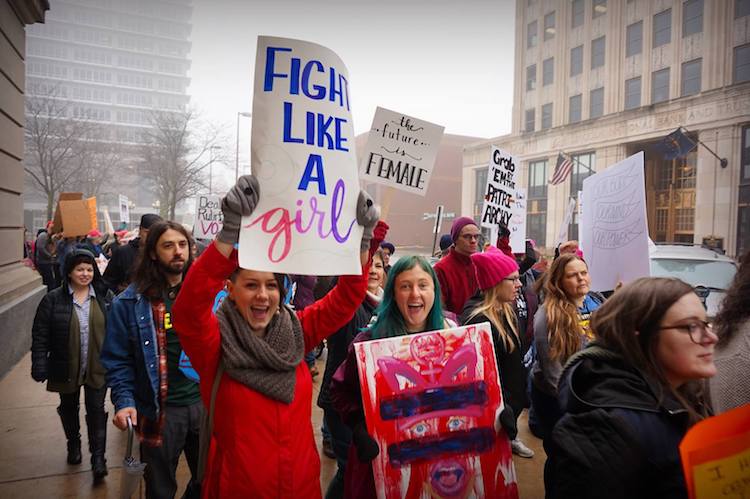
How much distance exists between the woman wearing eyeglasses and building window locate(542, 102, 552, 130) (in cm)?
3847

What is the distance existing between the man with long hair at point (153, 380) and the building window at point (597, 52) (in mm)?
37667

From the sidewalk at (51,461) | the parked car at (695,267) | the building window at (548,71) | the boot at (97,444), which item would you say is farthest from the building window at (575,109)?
the boot at (97,444)

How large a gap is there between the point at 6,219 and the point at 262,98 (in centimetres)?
771

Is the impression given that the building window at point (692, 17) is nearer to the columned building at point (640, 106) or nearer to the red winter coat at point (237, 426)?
the columned building at point (640, 106)

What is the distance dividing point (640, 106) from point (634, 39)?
5.03m

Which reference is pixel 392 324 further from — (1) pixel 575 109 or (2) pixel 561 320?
(1) pixel 575 109

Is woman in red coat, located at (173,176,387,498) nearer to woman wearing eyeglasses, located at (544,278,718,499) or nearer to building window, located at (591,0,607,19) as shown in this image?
woman wearing eyeglasses, located at (544,278,718,499)

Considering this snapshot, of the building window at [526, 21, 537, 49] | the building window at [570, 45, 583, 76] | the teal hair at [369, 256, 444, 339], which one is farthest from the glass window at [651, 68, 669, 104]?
the teal hair at [369, 256, 444, 339]

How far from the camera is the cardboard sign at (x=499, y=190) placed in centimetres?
612

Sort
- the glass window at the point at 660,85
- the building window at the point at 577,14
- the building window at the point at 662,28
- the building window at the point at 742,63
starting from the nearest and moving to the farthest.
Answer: the building window at the point at 742,63 → the building window at the point at 662,28 → the glass window at the point at 660,85 → the building window at the point at 577,14

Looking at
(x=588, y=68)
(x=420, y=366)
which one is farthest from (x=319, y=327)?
(x=588, y=68)

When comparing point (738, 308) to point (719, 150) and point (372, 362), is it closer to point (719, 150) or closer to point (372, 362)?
point (372, 362)

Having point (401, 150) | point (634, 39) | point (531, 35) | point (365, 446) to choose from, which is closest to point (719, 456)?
point (365, 446)

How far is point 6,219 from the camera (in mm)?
7660
